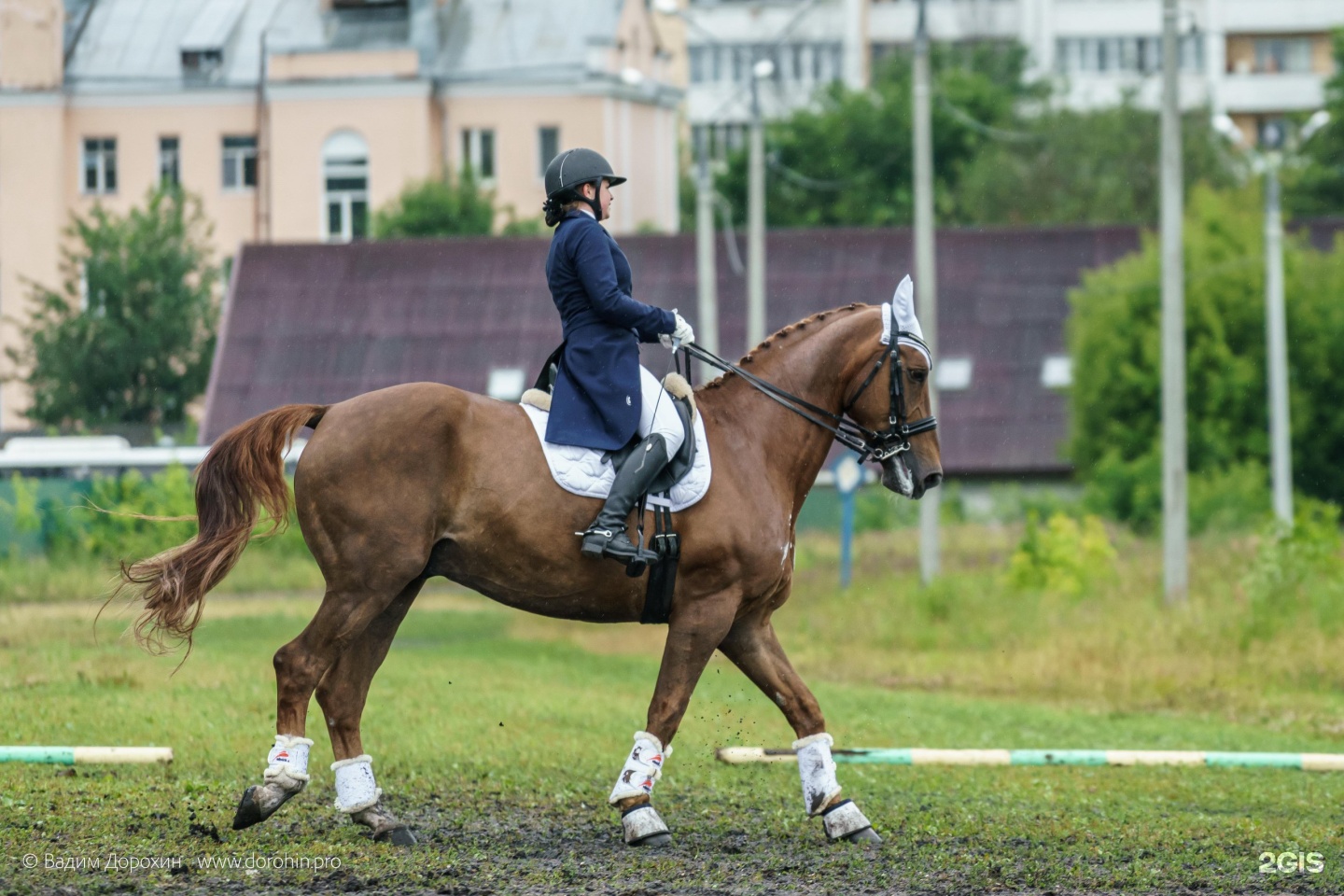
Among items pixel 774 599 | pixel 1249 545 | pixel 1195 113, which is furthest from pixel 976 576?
pixel 1195 113

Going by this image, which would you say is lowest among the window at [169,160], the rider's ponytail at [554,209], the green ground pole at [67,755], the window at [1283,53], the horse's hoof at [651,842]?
the horse's hoof at [651,842]

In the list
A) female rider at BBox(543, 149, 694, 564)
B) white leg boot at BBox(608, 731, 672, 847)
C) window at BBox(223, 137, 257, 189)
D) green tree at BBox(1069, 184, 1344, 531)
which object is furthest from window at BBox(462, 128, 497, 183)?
white leg boot at BBox(608, 731, 672, 847)

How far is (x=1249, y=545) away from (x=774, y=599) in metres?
19.8

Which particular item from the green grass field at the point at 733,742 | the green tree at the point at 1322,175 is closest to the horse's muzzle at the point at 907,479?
the green grass field at the point at 733,742

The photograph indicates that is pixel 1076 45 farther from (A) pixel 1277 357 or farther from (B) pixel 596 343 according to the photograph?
(B) pixel 596 343

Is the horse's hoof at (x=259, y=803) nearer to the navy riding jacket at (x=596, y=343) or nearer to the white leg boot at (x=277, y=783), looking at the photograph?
the white leg boot at (x=277, y=783)

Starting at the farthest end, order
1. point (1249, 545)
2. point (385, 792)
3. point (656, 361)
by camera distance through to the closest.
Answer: point (656, 361), point (1249, 545), point (385, 792)

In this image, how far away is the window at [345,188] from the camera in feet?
191

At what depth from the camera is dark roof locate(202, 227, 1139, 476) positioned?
44906 mm

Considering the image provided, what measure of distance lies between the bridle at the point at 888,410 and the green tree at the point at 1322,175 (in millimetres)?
59334

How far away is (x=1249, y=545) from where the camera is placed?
27.8 metres

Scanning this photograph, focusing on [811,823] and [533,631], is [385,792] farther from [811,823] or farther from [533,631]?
[533,631]

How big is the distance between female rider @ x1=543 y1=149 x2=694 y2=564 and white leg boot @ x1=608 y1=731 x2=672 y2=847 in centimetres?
89

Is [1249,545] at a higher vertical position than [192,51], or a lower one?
lower
